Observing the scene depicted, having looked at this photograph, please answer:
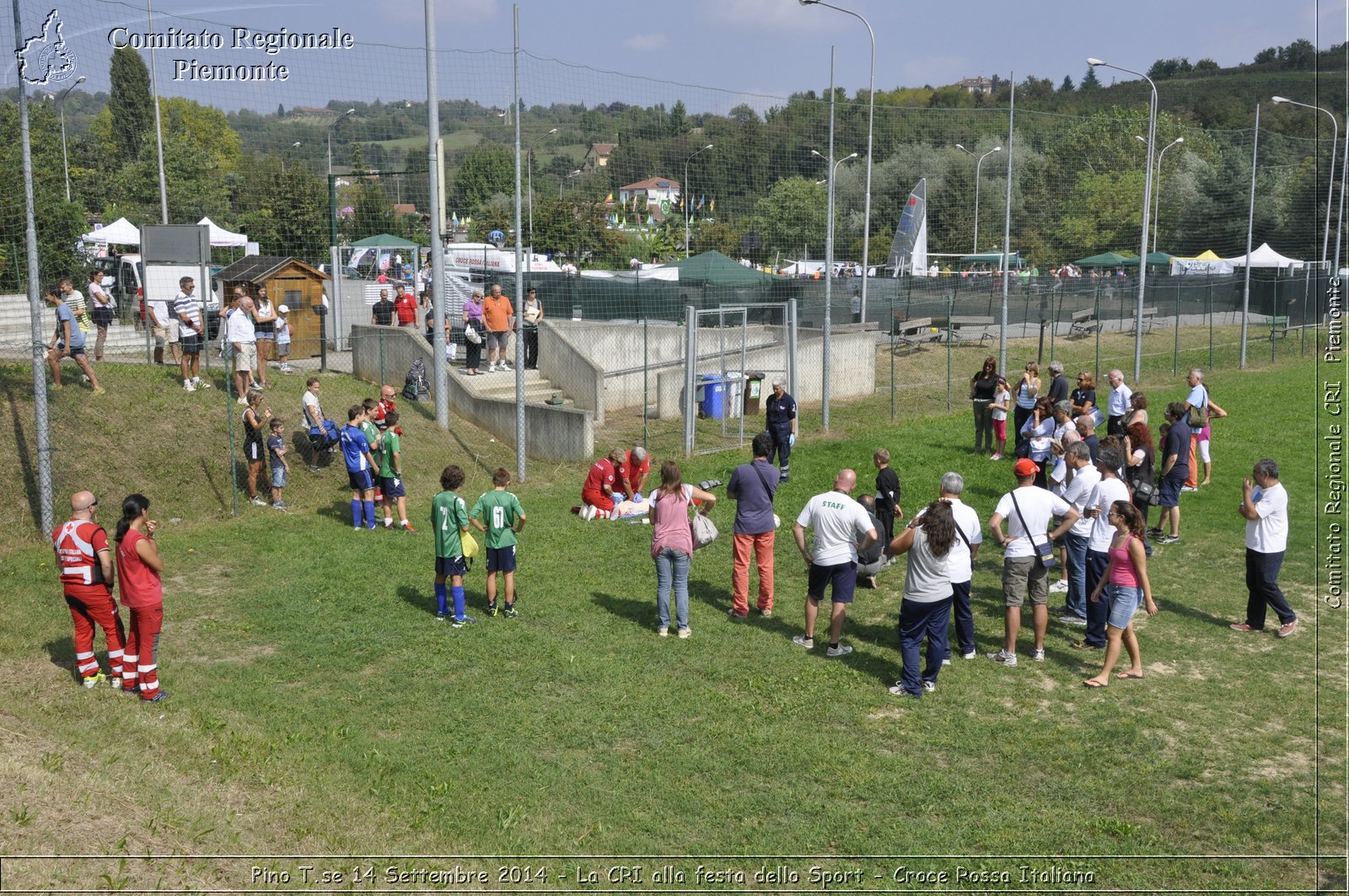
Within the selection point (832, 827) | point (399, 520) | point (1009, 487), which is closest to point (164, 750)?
point (832, 827)

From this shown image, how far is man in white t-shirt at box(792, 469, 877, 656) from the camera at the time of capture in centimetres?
929

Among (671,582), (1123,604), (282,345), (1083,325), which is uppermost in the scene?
(1083,325)

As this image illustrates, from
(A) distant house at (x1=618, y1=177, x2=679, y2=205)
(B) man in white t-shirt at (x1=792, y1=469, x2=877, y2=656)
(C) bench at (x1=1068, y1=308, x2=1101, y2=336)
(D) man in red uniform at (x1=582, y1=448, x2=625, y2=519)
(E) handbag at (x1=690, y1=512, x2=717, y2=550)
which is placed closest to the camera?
(B) man in white t-shirt at (x1=792, y1=469, x2=877, y2=656)

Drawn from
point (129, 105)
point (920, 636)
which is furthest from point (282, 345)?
point (920, 636)

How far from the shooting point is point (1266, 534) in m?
9.85

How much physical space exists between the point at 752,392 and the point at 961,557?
13009mm

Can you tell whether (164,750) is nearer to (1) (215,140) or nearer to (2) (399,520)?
(2) (399,520)

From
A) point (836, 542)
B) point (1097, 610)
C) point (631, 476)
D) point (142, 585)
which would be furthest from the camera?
point (631, 476)

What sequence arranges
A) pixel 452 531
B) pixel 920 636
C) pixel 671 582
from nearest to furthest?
pixel 920 636, pixel 452 531, pixel 671 582

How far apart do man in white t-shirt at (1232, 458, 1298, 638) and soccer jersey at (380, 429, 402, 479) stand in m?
9.66

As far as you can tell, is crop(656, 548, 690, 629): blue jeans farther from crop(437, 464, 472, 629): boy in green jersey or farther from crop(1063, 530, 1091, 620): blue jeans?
crop(1063, 530, 1091, 620): blue jeans

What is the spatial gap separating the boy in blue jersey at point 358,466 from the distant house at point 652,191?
9609mm

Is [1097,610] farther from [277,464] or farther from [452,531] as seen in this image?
[277,464]

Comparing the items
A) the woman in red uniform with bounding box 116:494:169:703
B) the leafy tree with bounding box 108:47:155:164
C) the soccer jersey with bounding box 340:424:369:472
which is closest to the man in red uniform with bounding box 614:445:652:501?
the soccer jersey with bounding box 340:424:369:472
